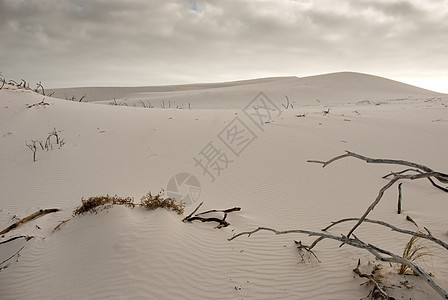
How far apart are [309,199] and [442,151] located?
3868mm

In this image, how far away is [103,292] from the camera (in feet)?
7.66

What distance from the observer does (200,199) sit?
15.1ft

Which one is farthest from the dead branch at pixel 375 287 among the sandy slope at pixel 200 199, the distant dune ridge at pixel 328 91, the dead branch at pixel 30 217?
the distant dune ridge at pixel 328 91

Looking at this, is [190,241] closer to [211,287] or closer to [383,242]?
[211,287]

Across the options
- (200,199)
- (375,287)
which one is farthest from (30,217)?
(375,287)

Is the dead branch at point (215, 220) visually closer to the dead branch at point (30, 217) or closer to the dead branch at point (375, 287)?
the dead branch at point (375, 287)

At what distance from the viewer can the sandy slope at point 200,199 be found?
8.16 ft

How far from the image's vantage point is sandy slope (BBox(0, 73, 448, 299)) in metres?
2.49

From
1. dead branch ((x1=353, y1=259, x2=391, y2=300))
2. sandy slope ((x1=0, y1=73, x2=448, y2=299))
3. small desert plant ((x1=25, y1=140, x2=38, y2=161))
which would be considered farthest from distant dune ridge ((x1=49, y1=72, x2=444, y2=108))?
dead branch ((x1=353, y1=259, x2=391, y2=300))

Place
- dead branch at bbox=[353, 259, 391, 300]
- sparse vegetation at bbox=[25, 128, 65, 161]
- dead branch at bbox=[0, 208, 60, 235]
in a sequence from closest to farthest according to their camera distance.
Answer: dead branch at bbox=[353, 259, 391, 300] < dead branch at bbox=[0, 208, 60, 235] < sparse vegetation at bbox=[25, 128, 65, 161]

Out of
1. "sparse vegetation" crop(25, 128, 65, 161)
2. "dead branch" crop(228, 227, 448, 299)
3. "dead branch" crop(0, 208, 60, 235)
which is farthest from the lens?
"sparse vegetation" crop(25, 128, 65, 161)

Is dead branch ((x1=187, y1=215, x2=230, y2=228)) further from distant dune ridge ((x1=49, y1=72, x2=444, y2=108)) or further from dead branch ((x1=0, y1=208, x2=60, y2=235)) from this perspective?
distant dune ridge ((x1=49, y1=72, x2=444, y2=108))

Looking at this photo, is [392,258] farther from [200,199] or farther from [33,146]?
[33,146]

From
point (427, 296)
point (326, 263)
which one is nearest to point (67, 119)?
point (326, 263)
